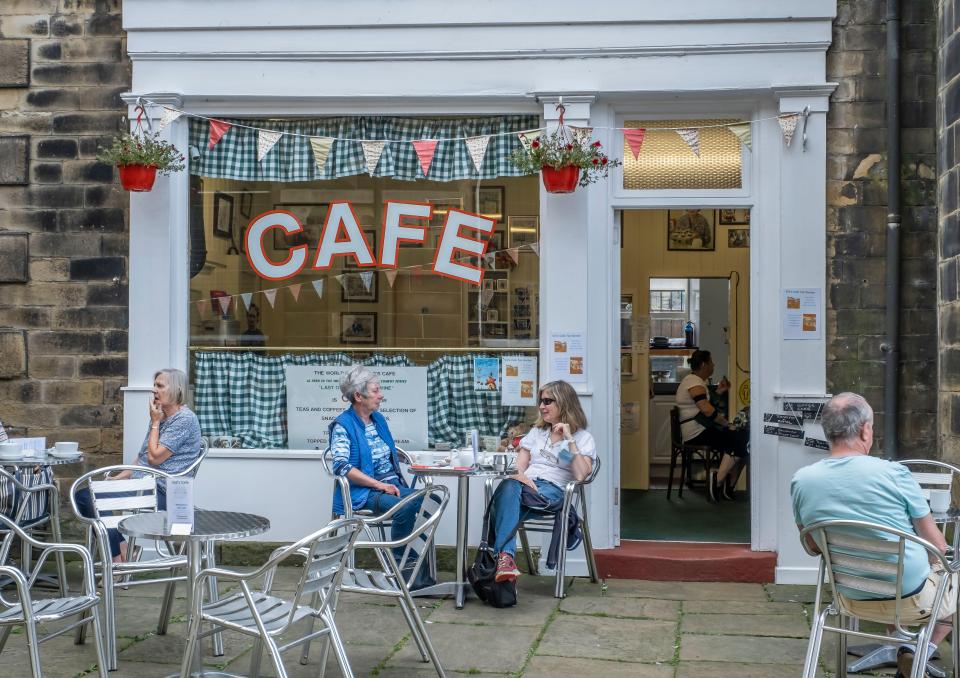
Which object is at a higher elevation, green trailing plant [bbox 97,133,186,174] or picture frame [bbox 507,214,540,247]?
green trailing plant [bbox 97,133,186,174]

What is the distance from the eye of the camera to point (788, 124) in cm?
710

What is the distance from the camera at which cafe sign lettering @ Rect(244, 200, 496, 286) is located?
7.62 meters

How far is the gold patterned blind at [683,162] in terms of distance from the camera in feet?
24.4

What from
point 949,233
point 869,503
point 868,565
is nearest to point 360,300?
point 949,233

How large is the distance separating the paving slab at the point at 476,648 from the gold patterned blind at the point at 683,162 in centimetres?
318

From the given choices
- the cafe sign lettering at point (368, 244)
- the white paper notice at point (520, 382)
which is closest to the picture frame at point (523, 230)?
the cafe sign lettering at point (368, 244)

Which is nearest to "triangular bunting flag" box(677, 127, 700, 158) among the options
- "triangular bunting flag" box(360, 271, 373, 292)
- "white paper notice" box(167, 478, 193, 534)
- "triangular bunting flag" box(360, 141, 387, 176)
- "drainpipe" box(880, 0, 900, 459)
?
"drainpipe" box(880, 0, 900, 459)

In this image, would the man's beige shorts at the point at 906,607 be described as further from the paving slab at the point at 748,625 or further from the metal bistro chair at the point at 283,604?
the metal bistro chair at the point at 283,604

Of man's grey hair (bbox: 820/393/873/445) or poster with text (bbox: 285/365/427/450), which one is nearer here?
man's grey hair (bbox: 820/393/873/445)

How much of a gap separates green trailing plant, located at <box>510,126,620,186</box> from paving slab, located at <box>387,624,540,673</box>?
2.87m

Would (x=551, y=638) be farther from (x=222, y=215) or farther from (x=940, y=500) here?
(x=222, y=215)

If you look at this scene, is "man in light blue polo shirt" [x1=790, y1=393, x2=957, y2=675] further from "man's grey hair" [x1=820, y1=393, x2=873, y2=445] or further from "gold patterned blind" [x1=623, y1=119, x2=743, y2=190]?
"gold patterned blind" [x1=623, y1=119, x2=743, y2=190]

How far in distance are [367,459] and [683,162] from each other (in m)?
2.96

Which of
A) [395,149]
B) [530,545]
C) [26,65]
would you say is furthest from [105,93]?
[530,545]
